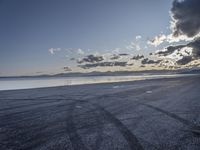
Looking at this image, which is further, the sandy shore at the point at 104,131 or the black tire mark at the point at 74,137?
the sandy shore at the point at 104,131

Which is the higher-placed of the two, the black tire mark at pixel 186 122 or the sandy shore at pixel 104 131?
the sandy shore at pixel 104 131

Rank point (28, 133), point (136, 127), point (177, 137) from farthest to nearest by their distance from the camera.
Answer: point (136, 127), point (28, 133), point (177, 137)

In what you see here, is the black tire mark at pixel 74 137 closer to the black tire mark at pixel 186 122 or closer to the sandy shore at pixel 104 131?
the sandy shore at pixel 104 131

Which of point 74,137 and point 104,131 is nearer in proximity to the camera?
point 74,137

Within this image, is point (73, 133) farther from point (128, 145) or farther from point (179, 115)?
point (179, 115)

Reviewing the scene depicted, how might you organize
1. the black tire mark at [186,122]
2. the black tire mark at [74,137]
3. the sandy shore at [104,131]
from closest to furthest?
the black tire mark at [74,137] < the sandy shore at [104,131] < the black tire mark at [186,122]

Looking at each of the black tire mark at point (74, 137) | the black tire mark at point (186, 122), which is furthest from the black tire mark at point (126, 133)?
the black tire mark at point (186, 122)

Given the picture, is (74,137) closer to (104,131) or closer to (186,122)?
(104,131)

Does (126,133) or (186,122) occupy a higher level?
(126,133)

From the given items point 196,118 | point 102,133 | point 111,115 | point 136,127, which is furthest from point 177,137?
point 111,115

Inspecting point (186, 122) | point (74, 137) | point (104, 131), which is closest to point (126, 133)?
point (104, 131)

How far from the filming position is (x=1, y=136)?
1312 centimetres

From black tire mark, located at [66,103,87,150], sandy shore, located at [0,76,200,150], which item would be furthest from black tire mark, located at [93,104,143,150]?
black tire mark, located at [66,103,87,150]

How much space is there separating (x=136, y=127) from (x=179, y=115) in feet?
17.5
